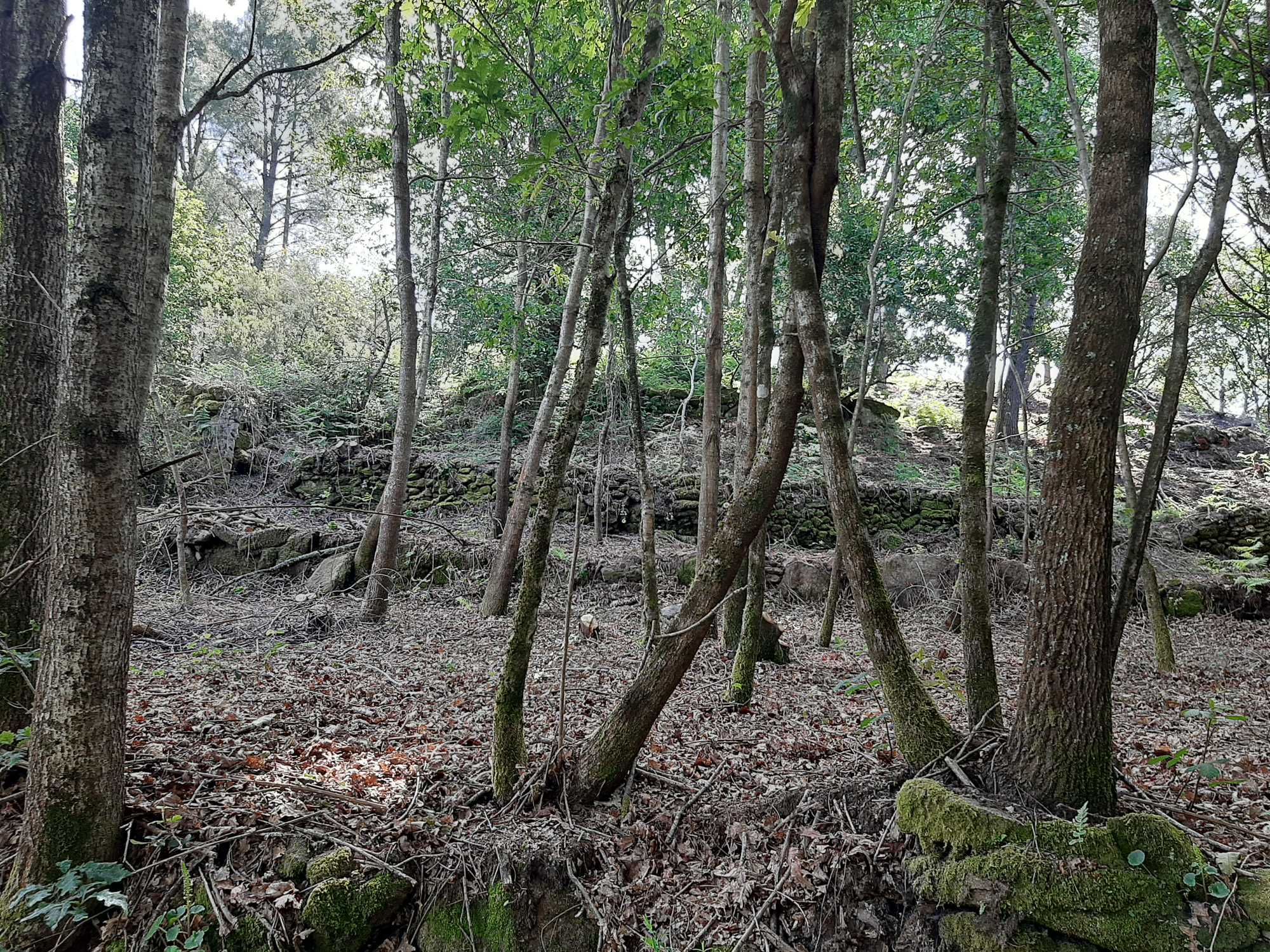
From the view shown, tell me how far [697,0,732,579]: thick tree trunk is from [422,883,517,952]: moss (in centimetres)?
398

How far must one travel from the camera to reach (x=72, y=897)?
2471mm

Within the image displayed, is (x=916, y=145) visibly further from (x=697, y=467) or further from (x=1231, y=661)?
(x=1231, y=661)

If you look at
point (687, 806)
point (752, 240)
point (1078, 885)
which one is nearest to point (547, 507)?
point (687, 806)

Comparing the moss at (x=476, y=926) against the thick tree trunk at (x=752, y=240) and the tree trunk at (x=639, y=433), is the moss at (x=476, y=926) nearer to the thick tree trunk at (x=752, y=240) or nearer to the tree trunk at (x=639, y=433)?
the tree trunk at (x=639, y=433)

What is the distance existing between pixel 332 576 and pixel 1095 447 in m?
8.02

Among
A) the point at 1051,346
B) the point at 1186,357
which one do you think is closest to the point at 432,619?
the point at 1186,357

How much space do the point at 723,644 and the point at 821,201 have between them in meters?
4.05

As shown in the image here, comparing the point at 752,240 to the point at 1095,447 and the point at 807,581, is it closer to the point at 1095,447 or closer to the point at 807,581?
the point at 1095,447

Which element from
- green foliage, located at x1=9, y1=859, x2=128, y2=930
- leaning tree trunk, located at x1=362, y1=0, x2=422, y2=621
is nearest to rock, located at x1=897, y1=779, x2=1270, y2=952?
green foliage, located at x1=9, y1=859, x2=128, y2=930

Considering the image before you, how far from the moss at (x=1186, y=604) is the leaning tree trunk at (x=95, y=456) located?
11026mm

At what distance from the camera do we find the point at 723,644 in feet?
20.7

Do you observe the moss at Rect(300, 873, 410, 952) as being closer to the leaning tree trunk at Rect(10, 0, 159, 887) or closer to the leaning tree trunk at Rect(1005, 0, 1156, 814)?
the leaning tree trunk at Rect(10, 0, 159, 887)

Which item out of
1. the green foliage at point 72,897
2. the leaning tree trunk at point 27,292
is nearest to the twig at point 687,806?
the green foliage at point 72,897

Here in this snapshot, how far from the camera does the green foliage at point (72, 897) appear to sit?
241cm
